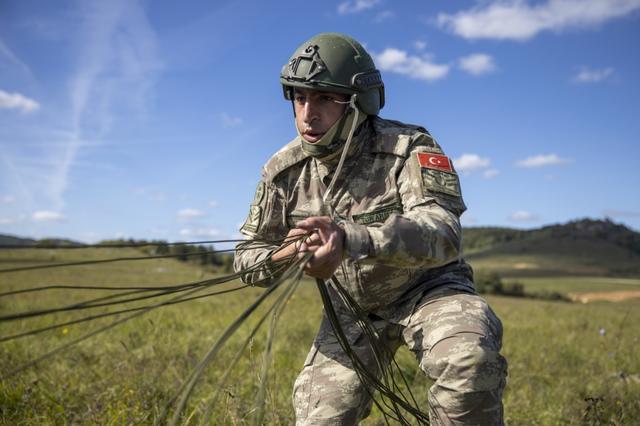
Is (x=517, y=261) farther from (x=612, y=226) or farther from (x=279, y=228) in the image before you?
(x=279, y=228)

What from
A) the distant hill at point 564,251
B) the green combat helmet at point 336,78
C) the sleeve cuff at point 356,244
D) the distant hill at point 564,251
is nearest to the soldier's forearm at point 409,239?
the sleeve cuff at point 356,244

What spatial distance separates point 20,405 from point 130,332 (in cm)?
301

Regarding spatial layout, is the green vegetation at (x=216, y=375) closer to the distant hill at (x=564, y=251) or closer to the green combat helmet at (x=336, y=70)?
the green combat helmet at (x=336, y=70)

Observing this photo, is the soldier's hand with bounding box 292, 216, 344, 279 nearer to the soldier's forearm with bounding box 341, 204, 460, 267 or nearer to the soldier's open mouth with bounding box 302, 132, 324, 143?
the soldier's forearm with bounding box 341, 204, 460, 267

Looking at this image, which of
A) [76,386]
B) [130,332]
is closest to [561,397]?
[76,386]

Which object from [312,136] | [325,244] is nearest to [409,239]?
[325,244]

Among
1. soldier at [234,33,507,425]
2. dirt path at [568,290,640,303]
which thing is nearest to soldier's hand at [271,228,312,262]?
soldier at [234,33,507,425]

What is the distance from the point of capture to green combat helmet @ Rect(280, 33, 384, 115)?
3322 mm

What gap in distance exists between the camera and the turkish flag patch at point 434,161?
2.97 m

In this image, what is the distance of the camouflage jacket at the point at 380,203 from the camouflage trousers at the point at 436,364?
0.65ft

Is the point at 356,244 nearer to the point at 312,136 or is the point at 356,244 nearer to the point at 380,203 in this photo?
the point at 380,203

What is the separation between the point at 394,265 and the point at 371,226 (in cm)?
25

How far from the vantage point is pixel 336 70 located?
3346 mm

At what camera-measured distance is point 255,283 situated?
308 centimetres
